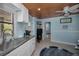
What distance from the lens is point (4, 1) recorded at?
6.29 ft

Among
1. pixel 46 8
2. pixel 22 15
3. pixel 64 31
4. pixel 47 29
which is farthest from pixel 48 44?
pixel 22 15

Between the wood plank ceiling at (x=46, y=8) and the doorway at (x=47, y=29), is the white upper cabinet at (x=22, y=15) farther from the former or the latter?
the doorway at (x=47, y=29)

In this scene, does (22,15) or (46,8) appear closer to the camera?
(46,8)

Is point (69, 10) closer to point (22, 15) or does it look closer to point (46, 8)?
point (46, 8)

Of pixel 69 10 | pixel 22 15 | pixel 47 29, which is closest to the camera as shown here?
pixel 69 10

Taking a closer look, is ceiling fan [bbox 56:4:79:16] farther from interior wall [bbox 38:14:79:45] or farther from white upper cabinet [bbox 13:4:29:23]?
white upper cabinet [bbox 13:4:29:23]

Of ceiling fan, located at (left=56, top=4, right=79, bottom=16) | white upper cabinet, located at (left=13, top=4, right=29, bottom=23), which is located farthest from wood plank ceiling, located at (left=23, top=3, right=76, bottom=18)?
white upper cabinet, located at (left=13, top=4, right=29, bottom=23)

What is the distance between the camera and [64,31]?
2.26 metres

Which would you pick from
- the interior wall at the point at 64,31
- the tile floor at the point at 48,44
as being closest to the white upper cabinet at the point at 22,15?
the interior wall at the point at 64,31

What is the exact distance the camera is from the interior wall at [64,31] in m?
2.09

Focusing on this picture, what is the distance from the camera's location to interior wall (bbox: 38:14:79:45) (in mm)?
2092

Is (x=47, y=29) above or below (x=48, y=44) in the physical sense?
above

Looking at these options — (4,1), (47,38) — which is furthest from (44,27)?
(4,1)

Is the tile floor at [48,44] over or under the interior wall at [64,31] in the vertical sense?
under
